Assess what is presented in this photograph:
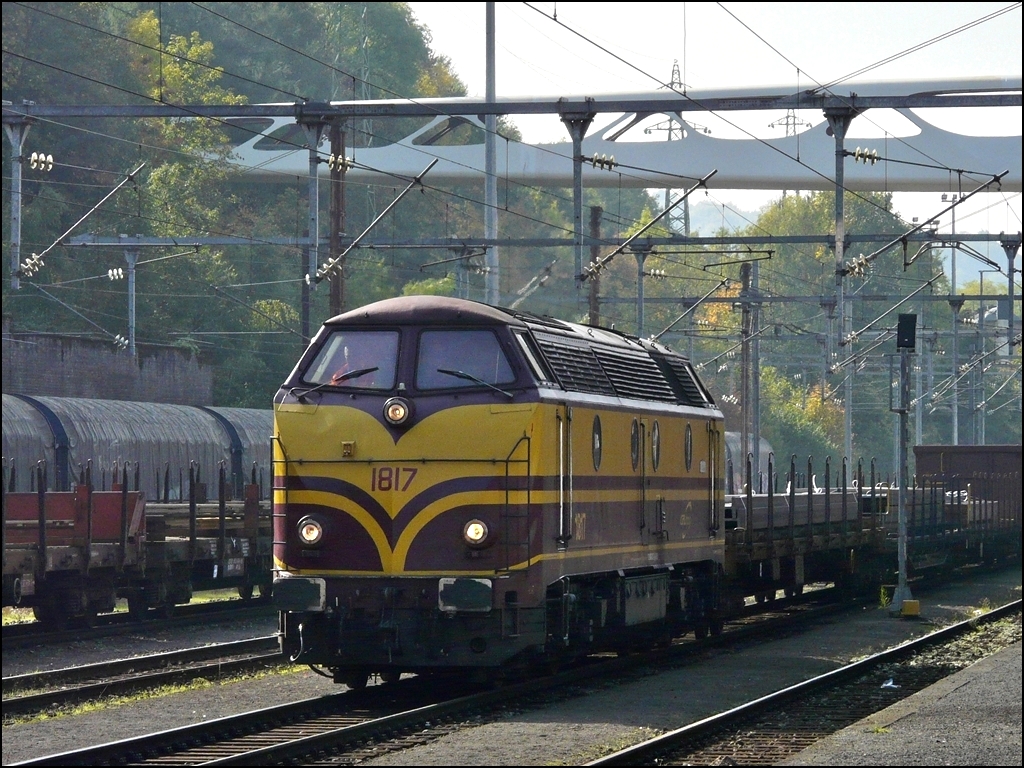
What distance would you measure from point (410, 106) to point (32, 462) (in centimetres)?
1026

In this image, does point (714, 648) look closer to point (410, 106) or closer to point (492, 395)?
point (492, 395)

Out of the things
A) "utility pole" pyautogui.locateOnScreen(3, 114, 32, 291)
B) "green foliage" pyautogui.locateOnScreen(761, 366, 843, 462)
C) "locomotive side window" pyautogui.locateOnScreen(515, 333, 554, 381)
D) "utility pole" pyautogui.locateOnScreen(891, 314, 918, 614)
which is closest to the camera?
"locomotive side window" pyautogui.locateOnScreen(515, 333, 554, 381)

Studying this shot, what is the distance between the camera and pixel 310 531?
46.7ft

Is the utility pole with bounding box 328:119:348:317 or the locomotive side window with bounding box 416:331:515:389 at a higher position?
the utility pole with bounding box 328:119:348:317

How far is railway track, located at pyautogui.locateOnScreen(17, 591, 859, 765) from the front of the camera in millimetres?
11461

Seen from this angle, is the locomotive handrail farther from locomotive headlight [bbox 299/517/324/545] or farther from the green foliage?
the green foliage

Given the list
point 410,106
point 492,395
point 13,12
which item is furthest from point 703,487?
point 13,12

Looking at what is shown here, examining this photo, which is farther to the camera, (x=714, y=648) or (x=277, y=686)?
(x=714, y=648)

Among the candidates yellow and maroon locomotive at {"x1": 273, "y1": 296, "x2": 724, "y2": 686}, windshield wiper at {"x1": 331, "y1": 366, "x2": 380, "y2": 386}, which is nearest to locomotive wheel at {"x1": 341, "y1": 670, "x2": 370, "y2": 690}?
yellow and maroon locomotive at {"x1": 273, "y1": 296, "x2": 724, "y2": 686}

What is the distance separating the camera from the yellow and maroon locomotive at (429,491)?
13.9 metres

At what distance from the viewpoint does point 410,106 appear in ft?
80.6

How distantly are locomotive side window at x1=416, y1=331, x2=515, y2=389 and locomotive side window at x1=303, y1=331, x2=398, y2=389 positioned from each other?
281 millimetres

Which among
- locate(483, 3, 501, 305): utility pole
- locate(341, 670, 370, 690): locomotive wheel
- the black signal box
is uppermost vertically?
locate(483, 3, 501, 305): utility pole

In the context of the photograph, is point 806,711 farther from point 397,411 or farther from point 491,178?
point 491,178
